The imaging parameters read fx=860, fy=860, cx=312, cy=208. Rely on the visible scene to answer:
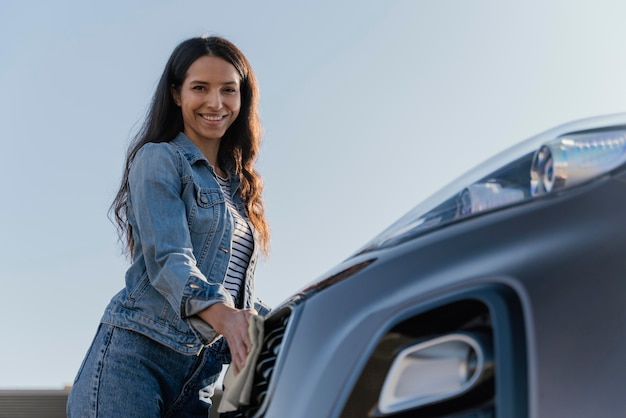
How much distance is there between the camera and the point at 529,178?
55.4 inches

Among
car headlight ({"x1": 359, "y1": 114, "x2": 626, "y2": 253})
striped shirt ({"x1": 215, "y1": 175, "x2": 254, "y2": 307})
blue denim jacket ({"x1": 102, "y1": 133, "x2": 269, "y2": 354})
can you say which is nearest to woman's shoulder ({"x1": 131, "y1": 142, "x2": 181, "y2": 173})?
blue denim jacket ({"x1": 102, "y1": 133, "x2": 269, "y2": 354})

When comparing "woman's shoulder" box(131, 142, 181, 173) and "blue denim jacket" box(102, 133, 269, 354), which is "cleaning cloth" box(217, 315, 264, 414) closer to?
"blue denim jacket" box(102, 133, 269, 354)

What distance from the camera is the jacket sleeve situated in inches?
76.3

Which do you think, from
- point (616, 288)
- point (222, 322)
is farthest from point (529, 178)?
point (222, 322)

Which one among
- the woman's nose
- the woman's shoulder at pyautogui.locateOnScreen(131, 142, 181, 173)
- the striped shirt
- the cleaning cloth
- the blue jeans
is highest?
the woman's nose

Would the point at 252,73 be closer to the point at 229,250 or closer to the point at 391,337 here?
the point at 229,250

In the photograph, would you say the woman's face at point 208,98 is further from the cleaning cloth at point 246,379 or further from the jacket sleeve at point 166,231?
the cleaning cloth at point 246,379

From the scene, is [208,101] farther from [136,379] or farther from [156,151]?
[136,379]

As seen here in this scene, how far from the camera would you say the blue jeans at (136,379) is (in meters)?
2.09

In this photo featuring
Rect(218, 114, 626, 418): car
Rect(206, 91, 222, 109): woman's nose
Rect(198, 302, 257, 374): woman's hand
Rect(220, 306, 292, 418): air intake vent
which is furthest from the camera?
Rect(206, 91, 222, 109): woman's nose

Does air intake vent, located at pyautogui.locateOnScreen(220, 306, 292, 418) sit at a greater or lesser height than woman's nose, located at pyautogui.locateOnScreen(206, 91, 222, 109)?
lesser

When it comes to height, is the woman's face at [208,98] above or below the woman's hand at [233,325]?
above

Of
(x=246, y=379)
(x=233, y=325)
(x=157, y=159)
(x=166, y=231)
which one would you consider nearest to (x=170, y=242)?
(x=166, y=231)

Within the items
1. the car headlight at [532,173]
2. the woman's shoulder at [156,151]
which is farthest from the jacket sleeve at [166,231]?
the car headlight at [532,173]
